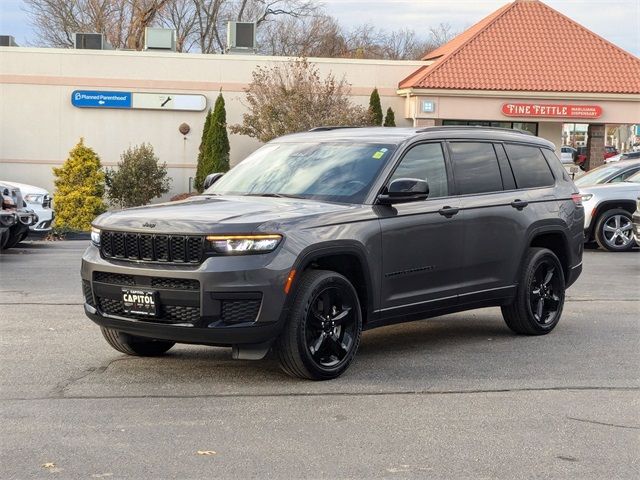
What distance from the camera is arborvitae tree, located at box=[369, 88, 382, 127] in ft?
106

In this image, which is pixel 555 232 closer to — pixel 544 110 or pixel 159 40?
pixel 544 110

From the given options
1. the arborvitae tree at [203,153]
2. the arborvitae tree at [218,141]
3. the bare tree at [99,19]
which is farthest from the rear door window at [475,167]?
the bare tree at [99,19]

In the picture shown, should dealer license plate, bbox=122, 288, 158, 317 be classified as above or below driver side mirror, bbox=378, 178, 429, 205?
below

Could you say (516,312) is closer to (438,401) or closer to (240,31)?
(438,401)

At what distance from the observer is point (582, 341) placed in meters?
9.26

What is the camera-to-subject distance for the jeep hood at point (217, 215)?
6934 mm

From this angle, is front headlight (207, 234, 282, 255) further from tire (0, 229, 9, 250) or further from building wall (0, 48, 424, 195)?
building wall (0, 48, 424, 195)

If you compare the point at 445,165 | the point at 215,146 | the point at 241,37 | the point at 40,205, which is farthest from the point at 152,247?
the point at 241,37

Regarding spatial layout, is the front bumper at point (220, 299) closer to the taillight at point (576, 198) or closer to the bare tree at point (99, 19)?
the taillight at point (576, 198)

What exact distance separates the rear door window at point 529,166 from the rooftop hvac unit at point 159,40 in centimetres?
2716

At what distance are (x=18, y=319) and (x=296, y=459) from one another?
17.6ft

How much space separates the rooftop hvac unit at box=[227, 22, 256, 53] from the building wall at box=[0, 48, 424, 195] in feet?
9.99

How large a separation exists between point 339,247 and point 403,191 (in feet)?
2.31

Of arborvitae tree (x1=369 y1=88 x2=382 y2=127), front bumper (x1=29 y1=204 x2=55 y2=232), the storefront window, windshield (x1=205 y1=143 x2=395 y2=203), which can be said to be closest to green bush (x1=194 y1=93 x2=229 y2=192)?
arborvitae tree (x1=369 y1=88 x2=382 y2=127)
